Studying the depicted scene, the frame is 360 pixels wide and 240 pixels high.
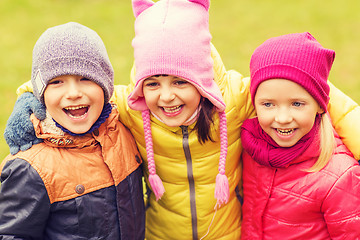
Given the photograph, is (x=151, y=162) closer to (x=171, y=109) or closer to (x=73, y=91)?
(x=171, y=109)

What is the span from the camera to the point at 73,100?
2.38m

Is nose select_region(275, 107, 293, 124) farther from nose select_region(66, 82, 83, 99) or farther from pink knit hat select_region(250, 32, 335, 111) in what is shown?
nose select_region(66, 82, 83, 99)

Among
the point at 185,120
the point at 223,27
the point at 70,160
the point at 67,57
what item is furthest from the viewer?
the point at 223,27

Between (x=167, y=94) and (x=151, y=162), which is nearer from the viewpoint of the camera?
(x=167, y=94)

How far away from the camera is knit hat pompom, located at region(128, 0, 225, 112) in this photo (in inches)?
92.7

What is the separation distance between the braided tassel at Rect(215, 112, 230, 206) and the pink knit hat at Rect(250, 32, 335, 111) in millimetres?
305

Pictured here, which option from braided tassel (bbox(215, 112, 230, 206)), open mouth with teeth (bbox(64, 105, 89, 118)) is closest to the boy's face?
open mouth with teeth (bbox(64, 105, 89, 118))

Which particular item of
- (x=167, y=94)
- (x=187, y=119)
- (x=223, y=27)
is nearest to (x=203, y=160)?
(x=187, y=119)

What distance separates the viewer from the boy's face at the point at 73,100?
7.76 ft

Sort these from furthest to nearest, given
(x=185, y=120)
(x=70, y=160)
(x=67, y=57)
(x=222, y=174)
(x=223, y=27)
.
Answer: (x=223, y=27), (x=222, y=174), (x=185, y=120), (x=70, y=160), (x=67, y=57)

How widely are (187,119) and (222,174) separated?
1.20 feet

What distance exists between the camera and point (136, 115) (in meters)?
2.68

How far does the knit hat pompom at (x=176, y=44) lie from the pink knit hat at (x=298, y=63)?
275 millimetres

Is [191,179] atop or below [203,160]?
below
